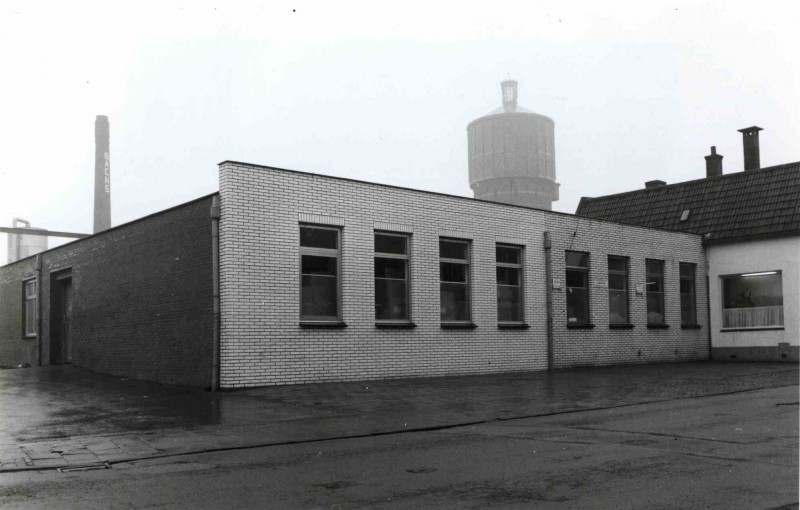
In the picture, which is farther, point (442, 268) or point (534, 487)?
point (442, 268)

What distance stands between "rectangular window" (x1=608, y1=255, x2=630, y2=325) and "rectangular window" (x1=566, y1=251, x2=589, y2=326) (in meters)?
1.13

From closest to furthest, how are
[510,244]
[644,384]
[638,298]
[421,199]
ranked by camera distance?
[644,384], [421,199], [510,244], [638,298]

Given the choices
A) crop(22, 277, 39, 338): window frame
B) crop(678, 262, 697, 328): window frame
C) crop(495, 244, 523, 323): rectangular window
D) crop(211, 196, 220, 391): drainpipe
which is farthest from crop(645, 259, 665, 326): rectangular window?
crop(22, 277, 39, 338): window frame

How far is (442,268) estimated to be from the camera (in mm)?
18312

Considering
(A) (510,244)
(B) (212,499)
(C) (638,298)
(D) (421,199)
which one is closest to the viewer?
(B) (212,499)

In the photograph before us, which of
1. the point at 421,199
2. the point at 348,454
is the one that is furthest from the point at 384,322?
the point at 348,454

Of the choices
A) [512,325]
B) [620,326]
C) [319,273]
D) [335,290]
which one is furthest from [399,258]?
[620,326]

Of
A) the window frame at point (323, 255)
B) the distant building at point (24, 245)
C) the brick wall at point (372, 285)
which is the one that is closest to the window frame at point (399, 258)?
the brick wall at point (372, 285)

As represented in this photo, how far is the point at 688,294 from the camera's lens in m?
25.4

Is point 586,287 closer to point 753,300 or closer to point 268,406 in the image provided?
point 753,300

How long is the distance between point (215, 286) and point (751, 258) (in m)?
17.9

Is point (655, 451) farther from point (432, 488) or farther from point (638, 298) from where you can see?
point (638, 298)

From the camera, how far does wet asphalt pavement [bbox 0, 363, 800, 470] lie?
846 cm

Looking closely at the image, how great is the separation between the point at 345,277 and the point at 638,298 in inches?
421
